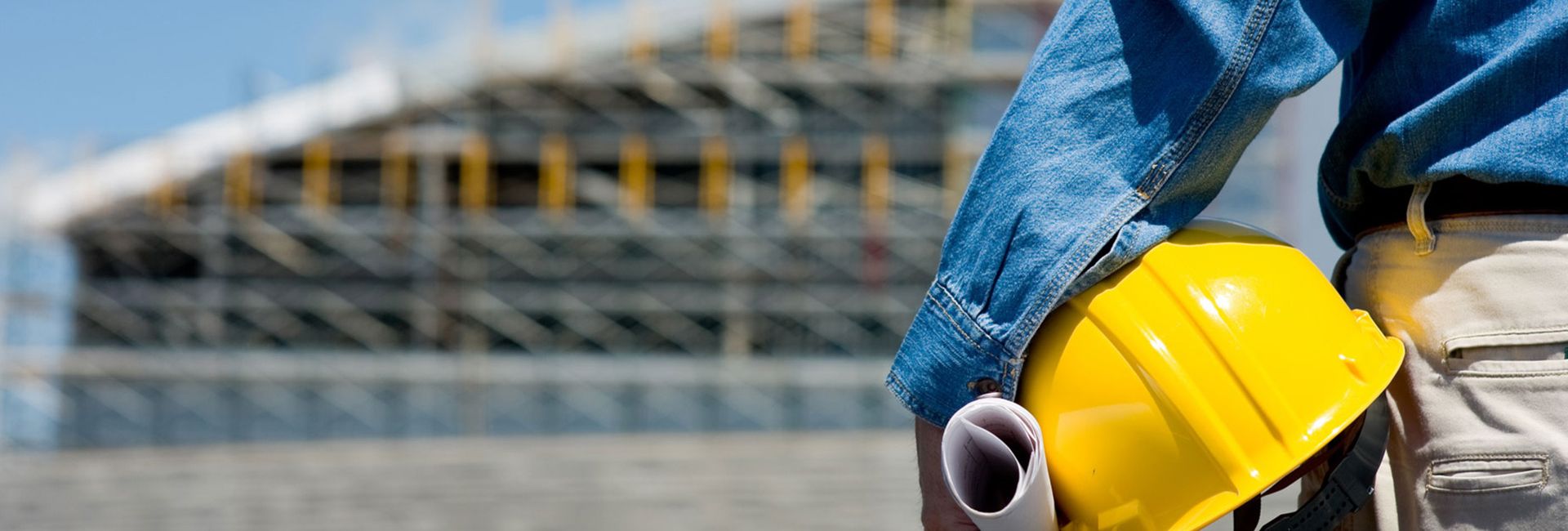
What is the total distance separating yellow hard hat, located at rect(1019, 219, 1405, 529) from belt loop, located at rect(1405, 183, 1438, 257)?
0.07 meters

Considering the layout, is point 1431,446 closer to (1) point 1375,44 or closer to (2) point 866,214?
(1) point 1375,44

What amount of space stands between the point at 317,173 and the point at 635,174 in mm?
2913

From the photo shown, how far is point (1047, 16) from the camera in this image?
14680 mm

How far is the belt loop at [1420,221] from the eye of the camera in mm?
896

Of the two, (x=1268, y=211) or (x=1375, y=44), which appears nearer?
(x=1375, y=44)

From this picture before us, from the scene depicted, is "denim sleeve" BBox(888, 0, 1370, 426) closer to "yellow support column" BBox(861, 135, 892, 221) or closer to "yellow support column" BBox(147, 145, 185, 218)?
"yellow support column" BBox(861, 135, 892, 221)

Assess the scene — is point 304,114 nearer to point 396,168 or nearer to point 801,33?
point 396,168

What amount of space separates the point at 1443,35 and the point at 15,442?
12822 millimetres

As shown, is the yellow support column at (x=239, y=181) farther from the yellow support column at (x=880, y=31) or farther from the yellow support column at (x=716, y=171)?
the yellow support column at (x=880, y=31)

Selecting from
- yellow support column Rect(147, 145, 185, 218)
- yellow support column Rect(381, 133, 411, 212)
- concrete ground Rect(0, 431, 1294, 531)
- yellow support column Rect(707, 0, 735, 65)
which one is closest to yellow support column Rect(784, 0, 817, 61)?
yellow support column Rect(707, 0, 735, 65)

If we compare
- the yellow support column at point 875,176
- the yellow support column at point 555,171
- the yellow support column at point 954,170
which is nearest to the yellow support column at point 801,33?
the yellow support column at point 875,176

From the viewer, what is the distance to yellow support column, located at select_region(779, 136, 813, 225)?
14430 mm

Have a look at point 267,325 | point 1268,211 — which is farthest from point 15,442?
point 1268,211

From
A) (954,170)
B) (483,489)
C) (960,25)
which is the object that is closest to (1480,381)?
(483,489)
